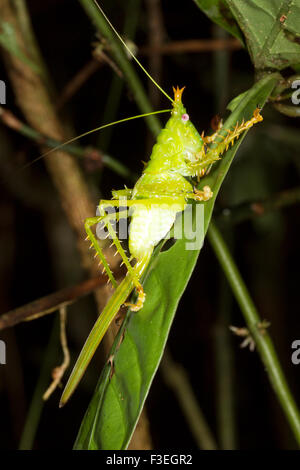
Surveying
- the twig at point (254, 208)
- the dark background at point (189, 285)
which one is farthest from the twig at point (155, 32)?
the twig at point (254, 208)

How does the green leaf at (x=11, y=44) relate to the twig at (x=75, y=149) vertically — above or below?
above

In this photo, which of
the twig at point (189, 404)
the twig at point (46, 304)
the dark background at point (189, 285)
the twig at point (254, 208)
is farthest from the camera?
the dark background at point (189, 285)

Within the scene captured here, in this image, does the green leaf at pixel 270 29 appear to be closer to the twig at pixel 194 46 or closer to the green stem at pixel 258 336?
the green stem at pixel 258 336

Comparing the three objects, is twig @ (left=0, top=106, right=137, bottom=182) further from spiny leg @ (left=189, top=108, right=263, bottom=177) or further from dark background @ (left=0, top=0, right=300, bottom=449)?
dark background @ (left=0, top=0, right=300, bottom=449)

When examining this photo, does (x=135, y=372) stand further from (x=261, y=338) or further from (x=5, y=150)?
(x=5, y=150)

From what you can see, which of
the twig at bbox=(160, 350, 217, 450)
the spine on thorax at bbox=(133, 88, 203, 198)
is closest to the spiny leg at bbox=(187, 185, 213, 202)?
the spine on thorax at bbox=(133, 88, 203, 198)

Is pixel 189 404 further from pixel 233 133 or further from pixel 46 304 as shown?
pixel 233 133

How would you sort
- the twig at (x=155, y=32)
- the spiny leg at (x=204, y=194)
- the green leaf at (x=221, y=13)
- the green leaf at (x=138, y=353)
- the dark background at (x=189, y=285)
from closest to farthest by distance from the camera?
the green leaf at (x=138, y=353) < the spiny leg at (x=204, y=194) < the green leaf at (x=221, y=13) < the twig at (x=155, y=32) < the dark background at (x=189, y=285)
